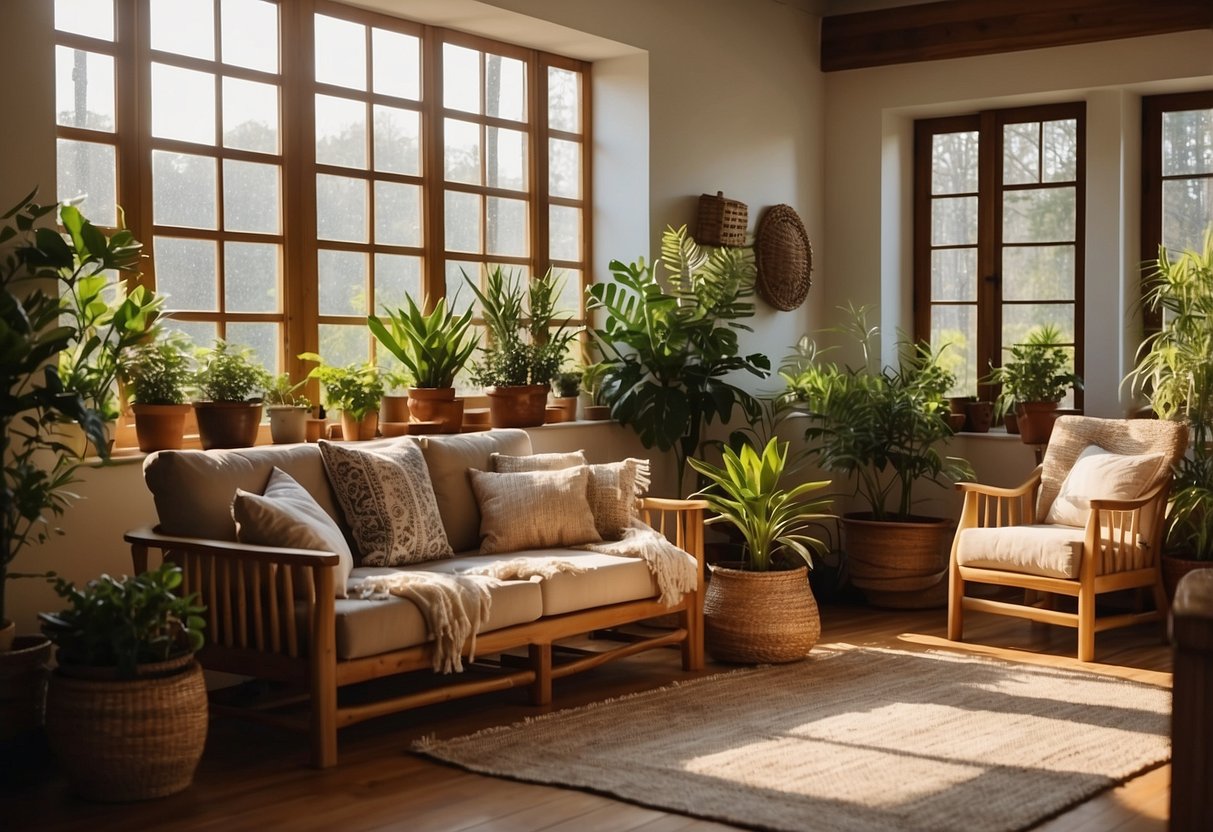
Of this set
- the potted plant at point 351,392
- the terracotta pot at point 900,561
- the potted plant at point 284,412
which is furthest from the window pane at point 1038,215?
the potted plant at point 284,412

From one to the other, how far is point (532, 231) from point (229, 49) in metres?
1.70

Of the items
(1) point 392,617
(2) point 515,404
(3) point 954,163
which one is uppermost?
(3) point 954,163

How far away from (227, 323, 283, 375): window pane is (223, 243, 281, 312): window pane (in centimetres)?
6

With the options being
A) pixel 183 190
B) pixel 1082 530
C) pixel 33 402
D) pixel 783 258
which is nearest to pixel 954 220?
pixel 783 258

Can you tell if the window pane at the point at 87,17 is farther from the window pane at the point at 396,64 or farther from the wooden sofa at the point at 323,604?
the wooden sofa at the point at 323,604

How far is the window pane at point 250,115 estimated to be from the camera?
5059 millimetres

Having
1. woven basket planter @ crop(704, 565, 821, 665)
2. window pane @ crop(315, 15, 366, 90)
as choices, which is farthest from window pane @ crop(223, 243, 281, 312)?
woven basket planter @ crop(704, 565, 821, 665)

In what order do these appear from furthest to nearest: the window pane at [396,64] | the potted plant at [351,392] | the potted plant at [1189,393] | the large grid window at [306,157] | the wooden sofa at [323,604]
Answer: the potted plant at [1189,393] < the window pane at [396,64] < the potted plant at [351,392] < the large grid window at [306,157] < the wooden sofa at [323,604]

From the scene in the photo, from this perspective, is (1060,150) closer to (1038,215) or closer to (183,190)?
(1038,215)

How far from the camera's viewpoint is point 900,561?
21.3 ft

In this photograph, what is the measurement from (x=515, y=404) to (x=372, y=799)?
2.30 meters

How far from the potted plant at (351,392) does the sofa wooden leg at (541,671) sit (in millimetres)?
1117

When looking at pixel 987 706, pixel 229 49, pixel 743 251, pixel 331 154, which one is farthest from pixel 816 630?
pixel 229 49

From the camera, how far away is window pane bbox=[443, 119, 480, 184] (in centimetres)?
593
